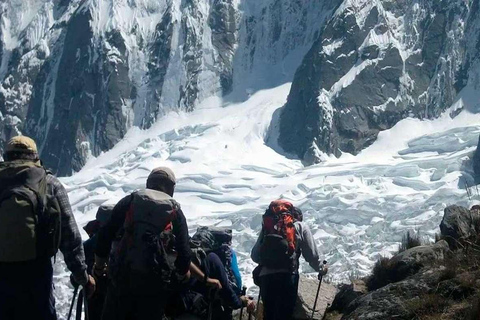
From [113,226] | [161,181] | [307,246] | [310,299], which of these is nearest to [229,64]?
[310,299]

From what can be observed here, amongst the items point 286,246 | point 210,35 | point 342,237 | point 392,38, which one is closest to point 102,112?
point 210,35

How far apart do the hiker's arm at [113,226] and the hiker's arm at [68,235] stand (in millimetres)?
233

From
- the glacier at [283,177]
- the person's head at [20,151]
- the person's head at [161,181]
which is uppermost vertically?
the person's head at [20,151]

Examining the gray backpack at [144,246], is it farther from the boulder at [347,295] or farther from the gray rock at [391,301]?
the boulder at [347,295]

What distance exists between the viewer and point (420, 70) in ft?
264

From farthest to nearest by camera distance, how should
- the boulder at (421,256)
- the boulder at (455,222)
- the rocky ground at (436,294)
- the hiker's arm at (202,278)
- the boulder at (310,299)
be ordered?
the boulder at (310,299)
the boulder at (455,222)
the boulder at (421,256)
the hiker's arm at (202,278)
the rocky ground at (436,294)

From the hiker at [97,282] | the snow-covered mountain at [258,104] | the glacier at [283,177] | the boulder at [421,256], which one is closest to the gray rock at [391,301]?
the boulder at [421,256]

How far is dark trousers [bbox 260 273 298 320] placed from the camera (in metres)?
8.52

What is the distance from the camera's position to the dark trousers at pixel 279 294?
28.0 ft

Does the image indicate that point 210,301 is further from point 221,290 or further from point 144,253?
point 144,253

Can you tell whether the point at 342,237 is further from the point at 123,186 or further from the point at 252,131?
the point at 252,131

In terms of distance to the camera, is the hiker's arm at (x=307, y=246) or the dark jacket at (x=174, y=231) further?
the hiker's arm at (x=307, y=246)

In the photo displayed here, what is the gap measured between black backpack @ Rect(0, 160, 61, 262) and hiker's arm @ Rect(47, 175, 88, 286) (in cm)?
5

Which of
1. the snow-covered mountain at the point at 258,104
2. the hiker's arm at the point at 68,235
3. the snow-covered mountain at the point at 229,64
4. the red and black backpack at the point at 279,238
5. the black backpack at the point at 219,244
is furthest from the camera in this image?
the snow-covered mountain at the point at 229,64
